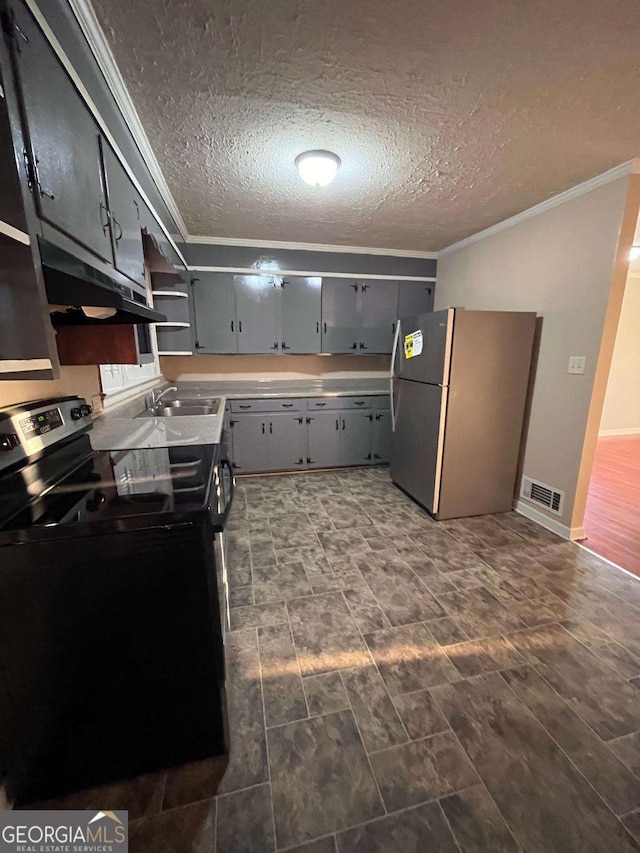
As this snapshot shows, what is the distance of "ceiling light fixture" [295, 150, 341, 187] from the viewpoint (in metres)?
1.96

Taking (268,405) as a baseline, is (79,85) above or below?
above

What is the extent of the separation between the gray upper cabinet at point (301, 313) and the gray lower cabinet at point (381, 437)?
1077 millimetres

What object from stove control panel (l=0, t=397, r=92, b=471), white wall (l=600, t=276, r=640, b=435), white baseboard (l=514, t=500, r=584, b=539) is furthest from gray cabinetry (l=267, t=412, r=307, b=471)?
white wall (l=600, t=276, r=640, b=435)

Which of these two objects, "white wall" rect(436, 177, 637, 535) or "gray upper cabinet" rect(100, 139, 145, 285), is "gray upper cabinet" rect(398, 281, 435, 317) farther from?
"gray upper cabinet" rect(100, 139, 145, 285)

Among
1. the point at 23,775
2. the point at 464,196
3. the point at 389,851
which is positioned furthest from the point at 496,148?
the point at 23,775

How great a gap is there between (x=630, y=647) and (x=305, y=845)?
5.44 ft

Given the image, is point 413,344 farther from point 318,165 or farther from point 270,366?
point 270,366

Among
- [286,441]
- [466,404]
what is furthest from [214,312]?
[466,404]

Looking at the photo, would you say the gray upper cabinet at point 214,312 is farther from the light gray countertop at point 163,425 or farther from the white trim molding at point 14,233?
the white trim molding at point 14,233

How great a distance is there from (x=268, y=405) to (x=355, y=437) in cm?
104

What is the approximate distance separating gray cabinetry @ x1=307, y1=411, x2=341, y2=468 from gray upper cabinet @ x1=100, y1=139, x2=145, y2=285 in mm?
2251

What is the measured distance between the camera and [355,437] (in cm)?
389

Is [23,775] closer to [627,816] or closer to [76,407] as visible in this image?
[76,407]

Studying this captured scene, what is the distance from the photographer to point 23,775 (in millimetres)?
1025
